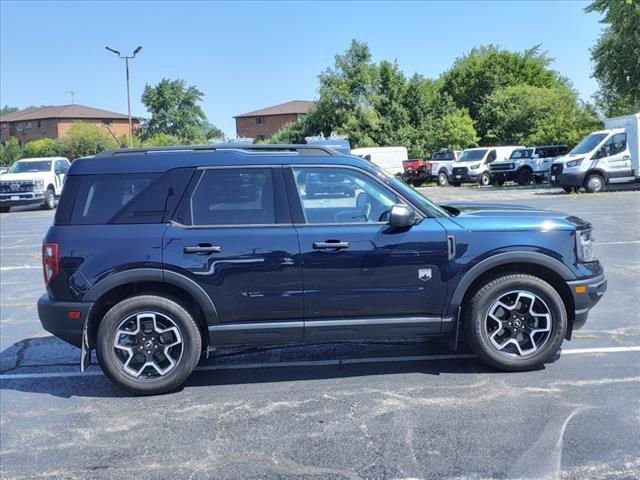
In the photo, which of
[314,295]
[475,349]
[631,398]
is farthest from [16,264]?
[631,398]

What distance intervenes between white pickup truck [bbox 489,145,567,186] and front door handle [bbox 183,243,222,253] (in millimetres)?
28780

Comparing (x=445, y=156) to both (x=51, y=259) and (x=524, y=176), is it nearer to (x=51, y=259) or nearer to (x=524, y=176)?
(x=524, y=176)

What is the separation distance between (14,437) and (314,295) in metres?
2.23

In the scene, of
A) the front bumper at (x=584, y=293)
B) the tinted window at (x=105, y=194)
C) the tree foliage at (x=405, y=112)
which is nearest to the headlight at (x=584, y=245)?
the front bumper at (x=584, y=293)

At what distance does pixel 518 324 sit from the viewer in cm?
509

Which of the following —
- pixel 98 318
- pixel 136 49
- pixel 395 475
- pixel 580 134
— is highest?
pixel 136 49

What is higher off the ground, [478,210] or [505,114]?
[505,114]

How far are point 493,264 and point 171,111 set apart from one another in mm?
82346

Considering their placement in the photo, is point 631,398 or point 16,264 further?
point 16,264

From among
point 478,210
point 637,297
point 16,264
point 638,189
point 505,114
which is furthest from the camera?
point 505,114

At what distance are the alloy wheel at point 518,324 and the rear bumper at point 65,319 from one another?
10.0 ft

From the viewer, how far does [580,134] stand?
3791 cm

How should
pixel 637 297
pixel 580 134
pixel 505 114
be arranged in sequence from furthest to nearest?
pixel 505 114 < pixel 580 134 < pixel 637 297

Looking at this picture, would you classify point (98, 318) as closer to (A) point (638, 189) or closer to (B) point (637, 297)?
(B) point (637, 297)
